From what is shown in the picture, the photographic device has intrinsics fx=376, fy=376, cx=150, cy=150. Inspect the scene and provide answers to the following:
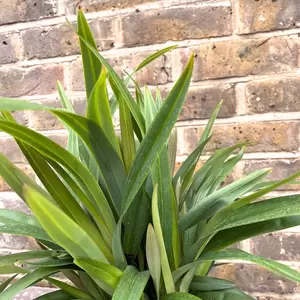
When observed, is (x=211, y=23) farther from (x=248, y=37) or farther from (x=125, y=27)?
(x=125, y=27)

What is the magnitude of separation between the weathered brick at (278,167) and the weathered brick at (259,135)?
3 cm

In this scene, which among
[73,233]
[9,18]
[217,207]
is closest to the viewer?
[73,233]

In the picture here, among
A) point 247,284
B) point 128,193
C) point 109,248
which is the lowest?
point 247,284

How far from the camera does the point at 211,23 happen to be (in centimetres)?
94

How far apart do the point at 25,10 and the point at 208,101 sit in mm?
572

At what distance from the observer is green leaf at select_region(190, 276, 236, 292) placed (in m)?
0.59

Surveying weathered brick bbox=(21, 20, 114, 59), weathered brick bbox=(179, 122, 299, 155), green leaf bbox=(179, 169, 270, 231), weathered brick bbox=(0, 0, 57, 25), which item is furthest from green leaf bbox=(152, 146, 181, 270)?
weathered brick bbox=(0, 0, 57, 25)

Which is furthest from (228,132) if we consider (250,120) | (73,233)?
(73,233)

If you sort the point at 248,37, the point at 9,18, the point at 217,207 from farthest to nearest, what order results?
the point at 9,18, the point at 248,37, the point at 217,207

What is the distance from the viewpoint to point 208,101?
3.20 ft

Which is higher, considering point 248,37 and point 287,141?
point 248,37

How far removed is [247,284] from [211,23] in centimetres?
69

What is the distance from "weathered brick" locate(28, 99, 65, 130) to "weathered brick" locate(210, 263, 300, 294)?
611 mm

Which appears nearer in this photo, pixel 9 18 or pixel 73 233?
pixel 73 233
